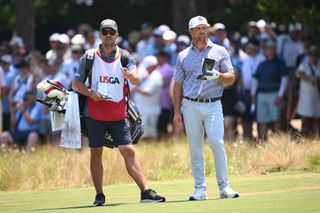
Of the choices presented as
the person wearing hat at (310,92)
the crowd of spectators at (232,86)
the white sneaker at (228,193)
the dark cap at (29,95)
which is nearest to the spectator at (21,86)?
the crowd of spectators at (232,86)

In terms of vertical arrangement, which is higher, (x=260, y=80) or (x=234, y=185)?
(x=260, y=80)

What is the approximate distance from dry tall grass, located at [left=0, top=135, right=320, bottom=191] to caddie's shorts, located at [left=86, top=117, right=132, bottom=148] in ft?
10.8

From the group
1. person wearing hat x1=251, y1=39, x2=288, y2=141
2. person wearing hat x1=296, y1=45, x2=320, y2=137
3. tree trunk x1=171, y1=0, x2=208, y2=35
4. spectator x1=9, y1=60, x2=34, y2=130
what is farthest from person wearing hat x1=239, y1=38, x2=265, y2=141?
spectator x1=9, y1=60, x2=34, y2=130

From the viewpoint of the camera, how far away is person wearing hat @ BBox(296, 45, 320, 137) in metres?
22.4

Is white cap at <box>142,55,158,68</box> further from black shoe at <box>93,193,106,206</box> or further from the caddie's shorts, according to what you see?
black shoe at <box>93,193,106,206</box>

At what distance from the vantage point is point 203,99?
1391 centimetres

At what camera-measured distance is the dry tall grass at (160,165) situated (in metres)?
17.2

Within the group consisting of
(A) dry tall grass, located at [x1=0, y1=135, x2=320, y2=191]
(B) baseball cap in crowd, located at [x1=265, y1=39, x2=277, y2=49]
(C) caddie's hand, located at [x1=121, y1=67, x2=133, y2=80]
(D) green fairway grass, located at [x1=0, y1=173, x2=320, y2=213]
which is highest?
(B) baseball cap in crowd, located at [x1=265, y1=39, x2=277, y2=49]

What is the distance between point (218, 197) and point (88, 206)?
1.67 meters

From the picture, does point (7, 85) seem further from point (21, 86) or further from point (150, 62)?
point (150, 62)

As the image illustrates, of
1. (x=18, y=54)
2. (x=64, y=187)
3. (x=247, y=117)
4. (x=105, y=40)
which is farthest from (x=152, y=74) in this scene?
(x=105, y=40)

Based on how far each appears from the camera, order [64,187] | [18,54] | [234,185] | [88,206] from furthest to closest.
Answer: [18,54], [64,187], [234,185], [88,206]

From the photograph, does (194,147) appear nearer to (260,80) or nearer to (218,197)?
(218,197)

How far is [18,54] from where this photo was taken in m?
26.6
